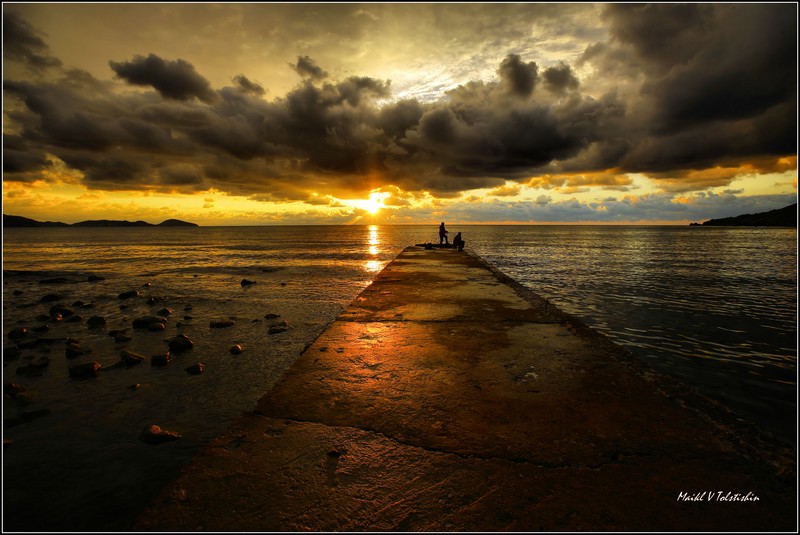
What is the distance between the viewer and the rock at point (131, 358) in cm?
767

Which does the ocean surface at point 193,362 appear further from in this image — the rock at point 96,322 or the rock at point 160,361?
the rock at point 96,322

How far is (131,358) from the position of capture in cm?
773

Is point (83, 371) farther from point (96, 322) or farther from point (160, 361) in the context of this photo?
point (96, 322)

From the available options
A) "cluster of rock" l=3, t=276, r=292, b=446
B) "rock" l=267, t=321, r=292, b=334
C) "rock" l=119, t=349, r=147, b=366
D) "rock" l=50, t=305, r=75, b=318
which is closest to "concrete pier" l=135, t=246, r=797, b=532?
"cluster of rock" l=3, t=276, r=292, b=446

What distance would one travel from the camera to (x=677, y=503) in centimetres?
248

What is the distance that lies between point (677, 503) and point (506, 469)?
1220 mm

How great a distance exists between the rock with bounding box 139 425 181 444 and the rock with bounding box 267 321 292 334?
5.28 m

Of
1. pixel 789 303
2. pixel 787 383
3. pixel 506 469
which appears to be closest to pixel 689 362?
pixel 787 383

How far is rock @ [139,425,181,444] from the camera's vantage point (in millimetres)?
4840

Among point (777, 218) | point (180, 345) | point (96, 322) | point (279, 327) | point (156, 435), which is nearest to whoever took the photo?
point (156, 435)

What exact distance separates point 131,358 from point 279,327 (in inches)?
149

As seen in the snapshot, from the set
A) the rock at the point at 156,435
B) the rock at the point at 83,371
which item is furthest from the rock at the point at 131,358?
the rock at the point at 156,435

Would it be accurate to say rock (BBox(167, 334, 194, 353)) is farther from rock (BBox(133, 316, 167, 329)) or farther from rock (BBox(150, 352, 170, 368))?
rock (BBox(133, 316, 167, 329))

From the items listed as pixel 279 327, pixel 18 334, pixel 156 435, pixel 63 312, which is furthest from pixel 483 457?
pixel 63 312
